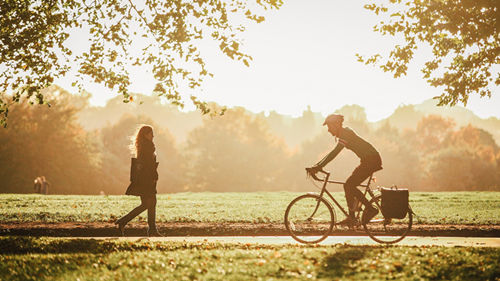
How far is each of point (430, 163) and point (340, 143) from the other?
69.2 meters

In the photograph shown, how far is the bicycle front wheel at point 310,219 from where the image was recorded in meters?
9.04

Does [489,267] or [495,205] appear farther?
[495,205]

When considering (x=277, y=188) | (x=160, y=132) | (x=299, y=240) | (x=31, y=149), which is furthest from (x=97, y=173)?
(x=299, y=240)

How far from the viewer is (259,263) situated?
22.8 ft

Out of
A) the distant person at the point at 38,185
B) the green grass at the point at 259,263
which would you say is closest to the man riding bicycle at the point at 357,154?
the green grass at the point at 259,263

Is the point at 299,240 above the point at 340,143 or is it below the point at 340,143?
below

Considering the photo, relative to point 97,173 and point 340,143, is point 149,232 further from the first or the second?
point 97,173

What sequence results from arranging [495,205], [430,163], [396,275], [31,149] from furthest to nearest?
[430,163] < [31,149] < [495,205] < [396,275]

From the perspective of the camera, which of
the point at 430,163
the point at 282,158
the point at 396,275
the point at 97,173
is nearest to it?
the point at 396,275

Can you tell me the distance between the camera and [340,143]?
8867 millimetres

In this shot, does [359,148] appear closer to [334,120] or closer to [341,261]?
[334,120]

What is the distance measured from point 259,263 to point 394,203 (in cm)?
342

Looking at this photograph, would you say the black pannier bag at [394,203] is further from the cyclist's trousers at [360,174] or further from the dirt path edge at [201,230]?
the dirt path edge at [201,230]

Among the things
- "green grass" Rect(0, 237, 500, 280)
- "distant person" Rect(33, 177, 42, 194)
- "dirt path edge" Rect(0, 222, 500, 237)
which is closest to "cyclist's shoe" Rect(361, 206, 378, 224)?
"green grass" Rect(0, 237, 500, 280)
